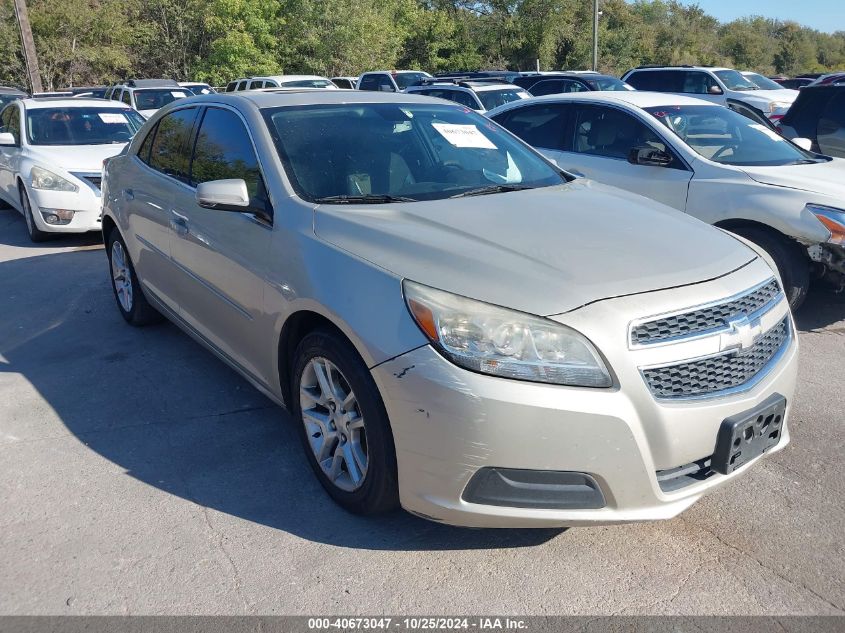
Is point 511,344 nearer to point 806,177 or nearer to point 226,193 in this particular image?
point 226,193

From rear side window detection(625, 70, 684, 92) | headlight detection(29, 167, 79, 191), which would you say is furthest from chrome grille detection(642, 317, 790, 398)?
rear side window detection(625, 70, 684, 92)

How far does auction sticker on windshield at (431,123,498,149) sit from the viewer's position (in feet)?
14.5

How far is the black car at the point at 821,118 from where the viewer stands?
884 centimetres

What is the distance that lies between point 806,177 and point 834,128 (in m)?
3.60

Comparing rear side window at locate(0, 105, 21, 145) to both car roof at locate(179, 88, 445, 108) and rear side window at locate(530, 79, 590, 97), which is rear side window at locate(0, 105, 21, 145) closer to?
car roof at locate(179, 88, 445, 108)

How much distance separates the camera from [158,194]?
491cm

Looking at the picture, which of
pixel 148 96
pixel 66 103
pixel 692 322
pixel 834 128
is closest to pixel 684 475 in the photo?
pixel 692 322

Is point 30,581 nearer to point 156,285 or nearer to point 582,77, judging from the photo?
point 156,285

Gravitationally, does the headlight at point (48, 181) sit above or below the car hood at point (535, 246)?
below

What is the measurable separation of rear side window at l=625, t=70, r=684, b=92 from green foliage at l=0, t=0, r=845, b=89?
1439 cm

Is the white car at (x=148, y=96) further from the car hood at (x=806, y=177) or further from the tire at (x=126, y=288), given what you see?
the car hood at (x=806, y=177)

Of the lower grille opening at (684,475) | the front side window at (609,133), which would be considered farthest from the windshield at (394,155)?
the front side window at (609,133)

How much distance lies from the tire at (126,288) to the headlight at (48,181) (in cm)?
312

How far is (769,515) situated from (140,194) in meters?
4.15
